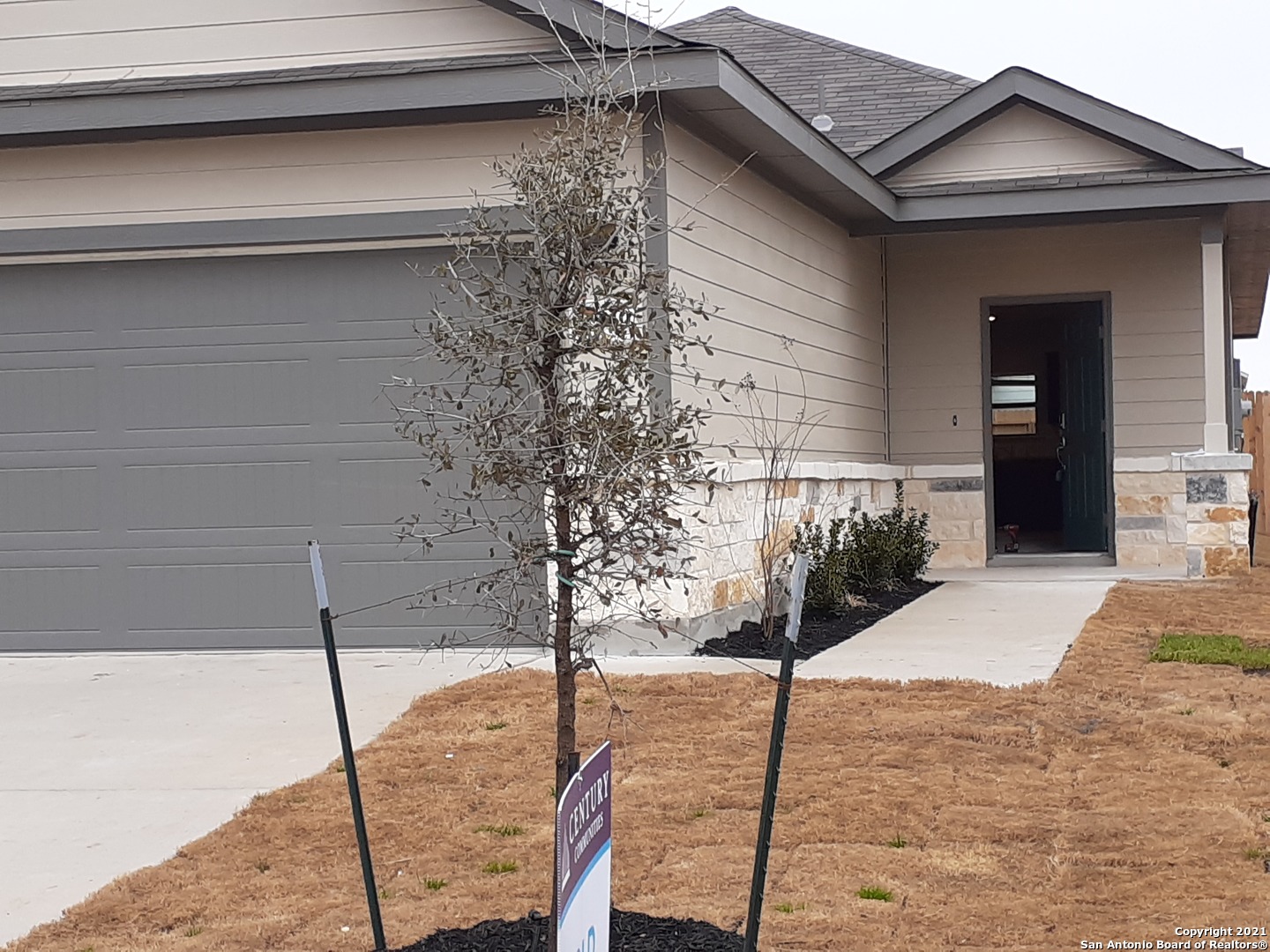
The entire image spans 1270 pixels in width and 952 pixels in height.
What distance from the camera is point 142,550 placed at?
912cm

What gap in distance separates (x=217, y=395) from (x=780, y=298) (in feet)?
13.1

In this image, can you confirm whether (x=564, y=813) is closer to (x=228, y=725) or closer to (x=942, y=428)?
(x=228, y=725)

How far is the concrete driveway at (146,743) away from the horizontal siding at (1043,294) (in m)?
6.82

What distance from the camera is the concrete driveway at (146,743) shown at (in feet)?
15.8

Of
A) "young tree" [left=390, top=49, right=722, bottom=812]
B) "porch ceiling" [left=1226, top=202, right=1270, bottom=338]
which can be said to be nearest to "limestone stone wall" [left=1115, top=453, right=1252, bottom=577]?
"porch ceiling" [left=1226, top=202, right=1270, bottom=338]

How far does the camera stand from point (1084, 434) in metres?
14.3

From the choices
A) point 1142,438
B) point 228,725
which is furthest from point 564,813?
point 1142,438

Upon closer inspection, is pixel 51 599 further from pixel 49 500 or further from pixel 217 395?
pixel 217 395

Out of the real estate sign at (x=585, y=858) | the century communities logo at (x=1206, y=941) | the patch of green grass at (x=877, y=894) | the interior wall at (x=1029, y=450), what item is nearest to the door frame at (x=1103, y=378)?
the interior wall at (x=1029, y=450)

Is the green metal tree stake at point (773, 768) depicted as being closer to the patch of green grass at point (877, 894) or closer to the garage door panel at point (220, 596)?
the patch of green grass at point (877, 894)

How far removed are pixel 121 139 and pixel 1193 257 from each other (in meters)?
9.17

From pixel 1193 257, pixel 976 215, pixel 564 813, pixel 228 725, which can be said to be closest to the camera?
pixel 564 813

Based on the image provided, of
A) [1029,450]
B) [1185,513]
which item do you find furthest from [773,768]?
[1029,450]

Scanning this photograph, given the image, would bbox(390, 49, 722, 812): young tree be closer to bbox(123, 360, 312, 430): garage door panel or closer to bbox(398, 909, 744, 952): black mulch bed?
bbox(398, 909, 744, 952): black mulch bed
